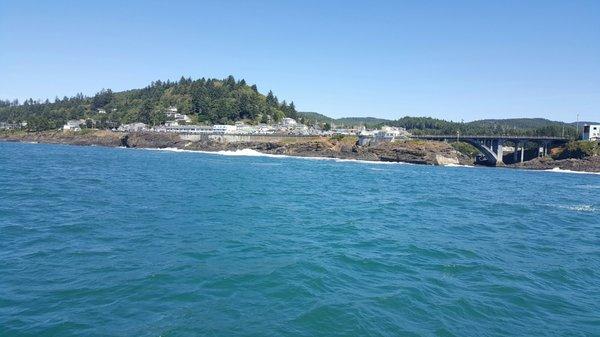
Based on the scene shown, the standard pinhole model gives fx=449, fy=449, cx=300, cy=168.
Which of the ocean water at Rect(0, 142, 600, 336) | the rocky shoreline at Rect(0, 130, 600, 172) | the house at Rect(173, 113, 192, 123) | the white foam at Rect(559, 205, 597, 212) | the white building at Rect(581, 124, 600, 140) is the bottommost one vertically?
the white foam at Rect(559, 205, 597, 212)

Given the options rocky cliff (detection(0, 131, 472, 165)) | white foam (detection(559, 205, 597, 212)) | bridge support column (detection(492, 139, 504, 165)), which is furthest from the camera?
bridge support column (detection(492, 139, 504, 165))

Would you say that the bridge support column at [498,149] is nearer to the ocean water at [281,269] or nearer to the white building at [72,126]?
the ocean water at [281,269]

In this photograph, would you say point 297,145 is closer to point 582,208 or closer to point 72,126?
point 582,208

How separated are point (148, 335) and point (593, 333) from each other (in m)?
12.0

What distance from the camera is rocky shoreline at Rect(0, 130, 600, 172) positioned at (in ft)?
398

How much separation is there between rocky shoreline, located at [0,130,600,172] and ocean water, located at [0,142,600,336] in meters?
91.5

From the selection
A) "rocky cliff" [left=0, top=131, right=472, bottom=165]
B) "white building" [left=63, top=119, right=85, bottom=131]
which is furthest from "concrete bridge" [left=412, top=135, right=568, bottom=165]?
"white building" [left=63, top=119, right=85, bottom=131]

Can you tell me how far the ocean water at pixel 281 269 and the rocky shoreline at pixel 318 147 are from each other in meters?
91.5

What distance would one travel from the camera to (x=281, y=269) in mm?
16406

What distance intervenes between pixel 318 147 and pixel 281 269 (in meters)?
118

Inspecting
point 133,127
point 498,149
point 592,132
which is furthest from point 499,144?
point 133,127

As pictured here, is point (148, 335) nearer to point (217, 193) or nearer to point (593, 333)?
point (593, 333)

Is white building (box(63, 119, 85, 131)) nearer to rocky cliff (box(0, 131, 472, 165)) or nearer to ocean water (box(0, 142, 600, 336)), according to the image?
rocky cliff (box(0, 131, 472, 165))

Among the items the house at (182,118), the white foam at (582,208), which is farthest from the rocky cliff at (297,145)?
the white foam at (582,208)
